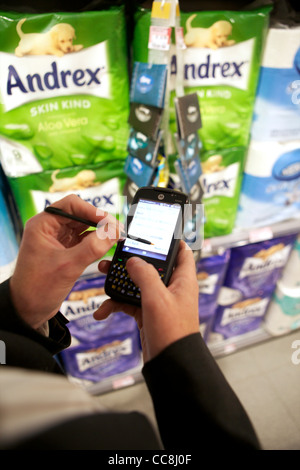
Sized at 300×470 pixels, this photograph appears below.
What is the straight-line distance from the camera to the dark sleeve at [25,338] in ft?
1.37

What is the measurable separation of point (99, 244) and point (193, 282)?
201 millimetres

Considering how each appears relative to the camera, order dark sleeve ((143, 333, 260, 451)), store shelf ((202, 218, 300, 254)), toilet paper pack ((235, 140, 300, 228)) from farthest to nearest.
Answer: store shelf ((202, 218, 300, 254)) < toilet paper pack ((235, 140, 300, 228)) < dark sleeve ((143, 333, 260, 451))

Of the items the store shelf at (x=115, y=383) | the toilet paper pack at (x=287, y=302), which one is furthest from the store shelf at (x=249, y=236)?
the store shelf at (x=115, y=383)

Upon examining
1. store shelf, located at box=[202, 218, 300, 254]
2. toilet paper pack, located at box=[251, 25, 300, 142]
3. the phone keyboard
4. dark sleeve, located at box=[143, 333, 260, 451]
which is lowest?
store shelf, located at box=[202, 218, 300, 254]

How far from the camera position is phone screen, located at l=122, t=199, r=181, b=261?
2.20 feet

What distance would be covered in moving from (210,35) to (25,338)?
824mm

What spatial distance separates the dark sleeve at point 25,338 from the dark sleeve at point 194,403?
0.17 m

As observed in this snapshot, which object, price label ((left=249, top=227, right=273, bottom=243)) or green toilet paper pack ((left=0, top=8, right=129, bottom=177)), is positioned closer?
green toilet paper pack ((left=0, top=8, right=129, bottom=177))

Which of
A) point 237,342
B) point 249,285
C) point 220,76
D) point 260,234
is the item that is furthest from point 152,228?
point 237,342

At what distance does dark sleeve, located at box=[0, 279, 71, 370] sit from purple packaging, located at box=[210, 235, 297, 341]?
758 millimetres

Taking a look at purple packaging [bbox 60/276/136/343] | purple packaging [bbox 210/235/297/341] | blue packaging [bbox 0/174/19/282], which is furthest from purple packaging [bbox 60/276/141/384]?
purple packaging [bbox 210/235/297/341]

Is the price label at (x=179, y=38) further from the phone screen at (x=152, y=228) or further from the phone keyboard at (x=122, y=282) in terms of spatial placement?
the phone keyboard at (x=122, y=282)

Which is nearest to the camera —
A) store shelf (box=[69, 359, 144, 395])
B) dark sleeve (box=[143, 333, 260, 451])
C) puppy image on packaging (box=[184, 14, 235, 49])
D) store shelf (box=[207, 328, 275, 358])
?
dark sleeve (box=[143, 333, 260, 451])

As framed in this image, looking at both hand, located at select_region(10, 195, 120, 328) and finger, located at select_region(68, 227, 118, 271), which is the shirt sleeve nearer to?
hand, located at select_region(10, 195, 120, 328)
